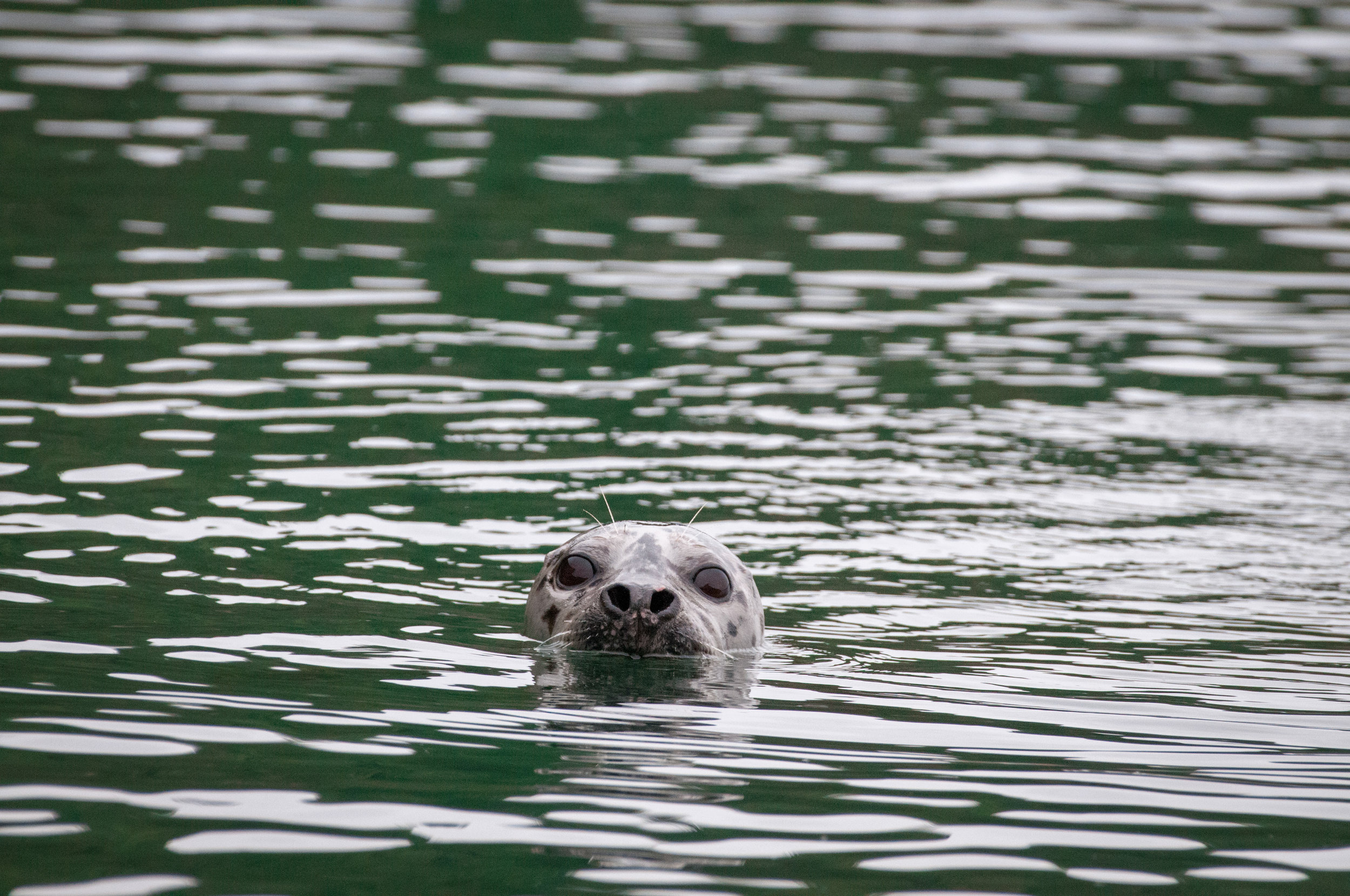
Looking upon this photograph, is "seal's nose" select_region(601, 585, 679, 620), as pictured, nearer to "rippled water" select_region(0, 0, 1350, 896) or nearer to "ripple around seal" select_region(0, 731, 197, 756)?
"rippled water" select_region(0, 0, 1350, 896)

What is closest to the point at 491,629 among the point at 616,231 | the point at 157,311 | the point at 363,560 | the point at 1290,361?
the point at 363,560

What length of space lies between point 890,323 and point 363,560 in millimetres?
6817

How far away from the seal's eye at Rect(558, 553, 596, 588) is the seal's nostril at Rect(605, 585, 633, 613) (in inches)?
14.3

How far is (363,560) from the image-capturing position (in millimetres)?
9891

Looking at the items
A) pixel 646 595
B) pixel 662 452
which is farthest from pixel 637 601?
pixel 662 452

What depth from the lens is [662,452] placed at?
12.3 meters

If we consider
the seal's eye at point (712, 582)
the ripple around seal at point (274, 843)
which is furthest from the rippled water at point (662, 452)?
the seal's eye at point (712, 582)

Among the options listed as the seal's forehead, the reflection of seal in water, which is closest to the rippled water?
the reflection of seal in water

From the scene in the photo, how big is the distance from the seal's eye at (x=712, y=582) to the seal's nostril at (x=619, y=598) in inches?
21.1

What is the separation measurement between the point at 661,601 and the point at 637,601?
0.11m

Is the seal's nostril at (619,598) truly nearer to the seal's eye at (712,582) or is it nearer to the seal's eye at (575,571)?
the seal's eye at (575,571)

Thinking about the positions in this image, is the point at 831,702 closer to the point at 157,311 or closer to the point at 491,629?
the point at 491,629

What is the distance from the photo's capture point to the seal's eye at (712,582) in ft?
27.8

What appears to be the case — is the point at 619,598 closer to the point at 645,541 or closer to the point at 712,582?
the point at 645,541
